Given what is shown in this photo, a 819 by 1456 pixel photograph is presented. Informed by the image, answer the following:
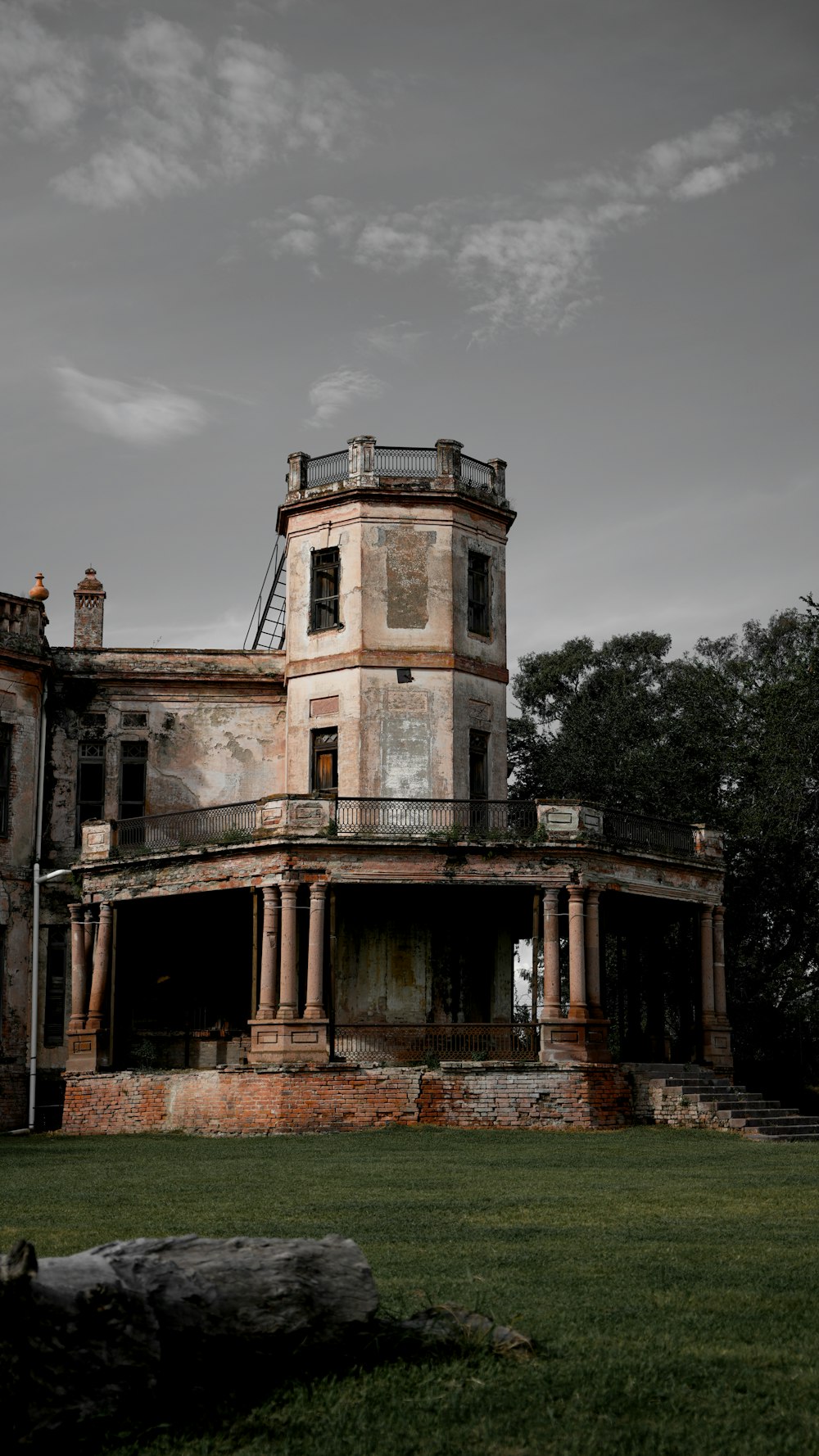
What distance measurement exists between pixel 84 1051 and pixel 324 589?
11234 mm

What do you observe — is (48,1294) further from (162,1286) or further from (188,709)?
(188,709)

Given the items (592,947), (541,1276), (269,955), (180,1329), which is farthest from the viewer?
(592,947)

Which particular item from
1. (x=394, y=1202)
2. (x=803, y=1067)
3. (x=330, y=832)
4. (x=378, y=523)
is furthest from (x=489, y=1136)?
(x=803, y=1067)

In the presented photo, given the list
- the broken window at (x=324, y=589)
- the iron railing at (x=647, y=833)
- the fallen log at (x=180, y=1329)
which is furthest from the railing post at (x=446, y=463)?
the fallen log at (x=180, y=1329)

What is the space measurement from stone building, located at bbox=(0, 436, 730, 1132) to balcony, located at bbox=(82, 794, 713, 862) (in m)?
0.07

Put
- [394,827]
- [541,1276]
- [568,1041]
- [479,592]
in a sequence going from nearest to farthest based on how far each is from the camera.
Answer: [541,1276]
[568,1041]
[394,827]
[479,592]

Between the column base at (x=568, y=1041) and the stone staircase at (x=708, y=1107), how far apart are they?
862mm

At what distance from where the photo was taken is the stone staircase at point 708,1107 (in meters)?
25.9

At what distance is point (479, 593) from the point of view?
1394 inches

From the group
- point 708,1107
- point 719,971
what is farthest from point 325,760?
point 708,1107

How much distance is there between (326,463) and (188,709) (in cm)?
645

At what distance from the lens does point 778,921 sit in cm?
4325

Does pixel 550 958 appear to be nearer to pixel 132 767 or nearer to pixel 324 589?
pixel 324 589

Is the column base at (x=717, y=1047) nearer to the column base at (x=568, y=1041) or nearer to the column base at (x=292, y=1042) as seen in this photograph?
the column base at (x=568, y=1041)
